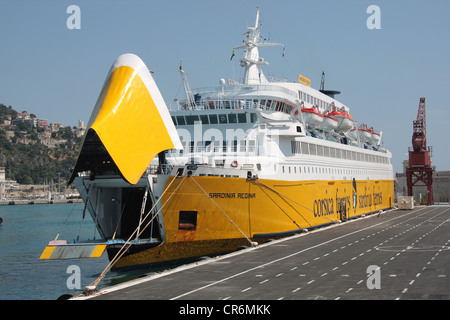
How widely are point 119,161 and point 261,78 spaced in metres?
22.9

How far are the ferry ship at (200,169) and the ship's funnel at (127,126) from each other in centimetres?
5

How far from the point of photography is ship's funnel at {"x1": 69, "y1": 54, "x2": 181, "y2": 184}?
2291 cm

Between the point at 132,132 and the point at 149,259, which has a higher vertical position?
the point at 132,132

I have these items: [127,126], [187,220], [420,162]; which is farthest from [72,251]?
[420,162]

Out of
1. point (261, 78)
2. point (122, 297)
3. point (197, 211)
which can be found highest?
point (261, 78)

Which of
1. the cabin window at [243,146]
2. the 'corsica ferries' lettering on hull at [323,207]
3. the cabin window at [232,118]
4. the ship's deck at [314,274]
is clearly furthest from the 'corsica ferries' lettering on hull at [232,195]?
the 'corsica ferries' lettering on hull at [323,207]

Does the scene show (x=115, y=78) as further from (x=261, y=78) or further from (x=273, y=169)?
(x=261, y=78)

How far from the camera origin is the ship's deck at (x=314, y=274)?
722 inches

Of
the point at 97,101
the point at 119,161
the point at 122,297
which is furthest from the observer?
the point at 97,101

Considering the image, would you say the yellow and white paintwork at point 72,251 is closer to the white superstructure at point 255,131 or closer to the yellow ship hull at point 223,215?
the yellow ship hull at point 223,215
